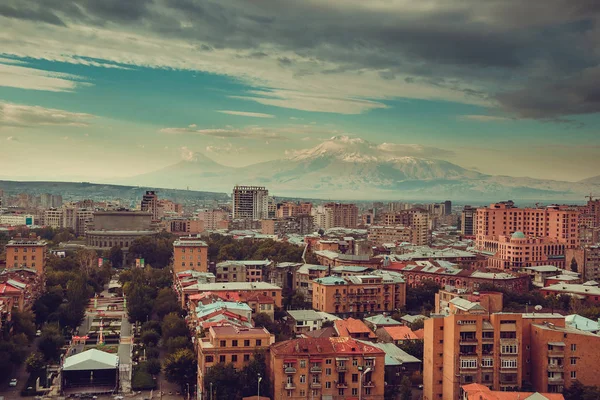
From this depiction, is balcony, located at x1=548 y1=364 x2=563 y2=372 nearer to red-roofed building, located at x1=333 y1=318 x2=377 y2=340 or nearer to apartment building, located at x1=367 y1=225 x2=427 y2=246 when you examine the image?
red-roofed building, located at x1=333 y1=318 x2=377 y2=340

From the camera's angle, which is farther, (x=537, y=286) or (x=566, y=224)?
(x=566, y=224)

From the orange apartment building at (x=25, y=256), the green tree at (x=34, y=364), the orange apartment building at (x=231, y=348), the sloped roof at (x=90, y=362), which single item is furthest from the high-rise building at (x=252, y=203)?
the orange apartment building at (x=231, y=348)

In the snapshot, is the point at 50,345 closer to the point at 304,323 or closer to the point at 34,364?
the point at 34,364

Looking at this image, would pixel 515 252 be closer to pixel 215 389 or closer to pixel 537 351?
pixel 537 351

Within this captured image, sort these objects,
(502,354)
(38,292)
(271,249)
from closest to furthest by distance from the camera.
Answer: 1. (502,354)
2. (38,292)
3. (271,249)

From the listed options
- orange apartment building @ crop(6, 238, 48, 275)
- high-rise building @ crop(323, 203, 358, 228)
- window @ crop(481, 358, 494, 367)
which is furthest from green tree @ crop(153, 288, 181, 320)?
high-rise building @ crop(323, 203, 358, 228)

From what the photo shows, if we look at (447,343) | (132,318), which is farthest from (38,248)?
(447,343)

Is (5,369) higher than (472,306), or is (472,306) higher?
(472,306)

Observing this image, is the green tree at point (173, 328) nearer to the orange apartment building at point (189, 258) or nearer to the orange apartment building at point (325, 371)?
the orange apartment building at point (325, 371)
